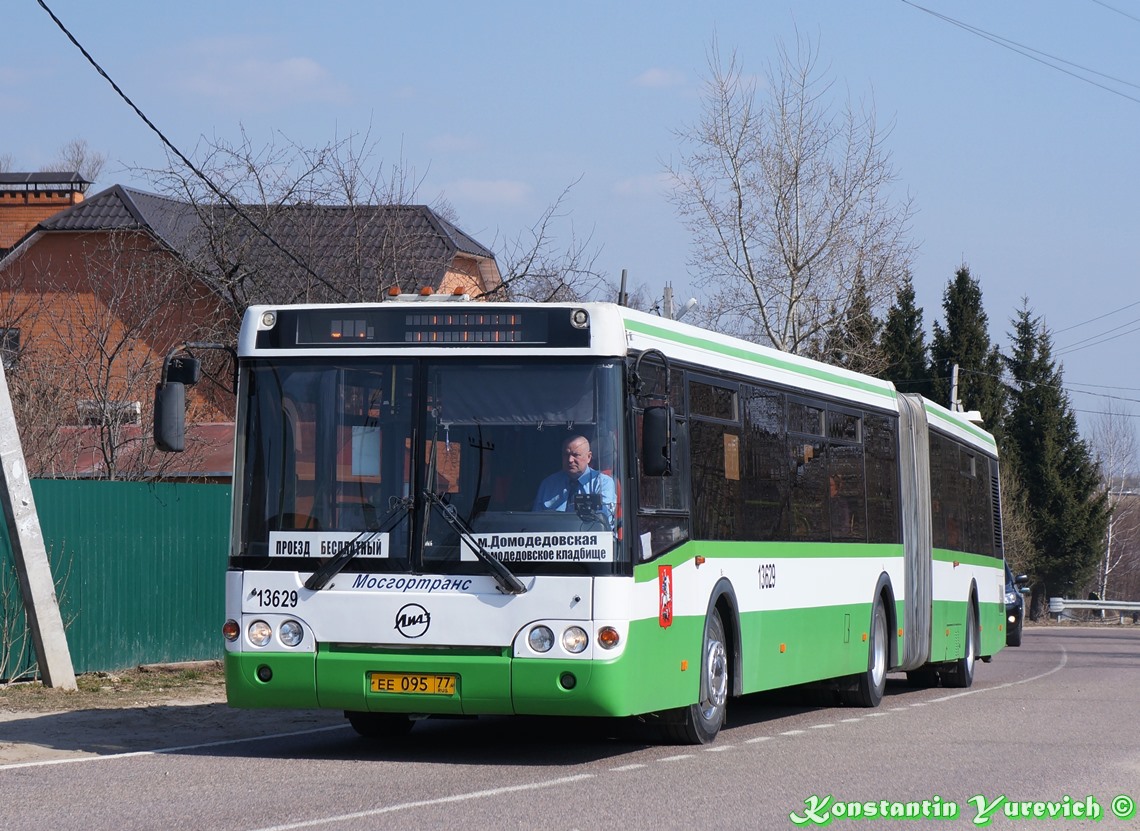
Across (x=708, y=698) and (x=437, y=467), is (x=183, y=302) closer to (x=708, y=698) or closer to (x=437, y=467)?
(x=708, y=698)

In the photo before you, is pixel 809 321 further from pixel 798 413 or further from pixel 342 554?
pixel 342 554

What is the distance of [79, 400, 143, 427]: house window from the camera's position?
22.8 m

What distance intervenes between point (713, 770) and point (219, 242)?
17960mm

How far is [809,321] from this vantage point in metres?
38.6

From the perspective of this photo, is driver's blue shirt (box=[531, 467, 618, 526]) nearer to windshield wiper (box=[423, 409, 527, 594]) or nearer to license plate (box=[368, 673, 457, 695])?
windshield wiper (box=[423, 409, 527, 594])

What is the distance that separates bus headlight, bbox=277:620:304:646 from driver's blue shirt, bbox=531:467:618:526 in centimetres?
165

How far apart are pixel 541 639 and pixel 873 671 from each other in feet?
22.3

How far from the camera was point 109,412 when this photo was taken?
22891 millimetres

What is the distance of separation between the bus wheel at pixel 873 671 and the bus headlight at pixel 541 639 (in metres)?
6.43

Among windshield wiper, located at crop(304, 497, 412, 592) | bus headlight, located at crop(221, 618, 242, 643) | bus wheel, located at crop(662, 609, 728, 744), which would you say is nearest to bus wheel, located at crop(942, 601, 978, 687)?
bus wheel, located at crop(662, 609, 728, 744)

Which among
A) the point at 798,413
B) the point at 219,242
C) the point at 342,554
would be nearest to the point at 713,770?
the point at 342,554

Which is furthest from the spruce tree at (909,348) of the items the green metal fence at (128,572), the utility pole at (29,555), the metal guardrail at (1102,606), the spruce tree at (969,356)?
the utility pole at (29,555)

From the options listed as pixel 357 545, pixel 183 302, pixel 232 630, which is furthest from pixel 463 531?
pixel 183 302

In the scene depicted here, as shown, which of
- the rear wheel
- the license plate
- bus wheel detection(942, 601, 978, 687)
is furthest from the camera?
the rear wheel
